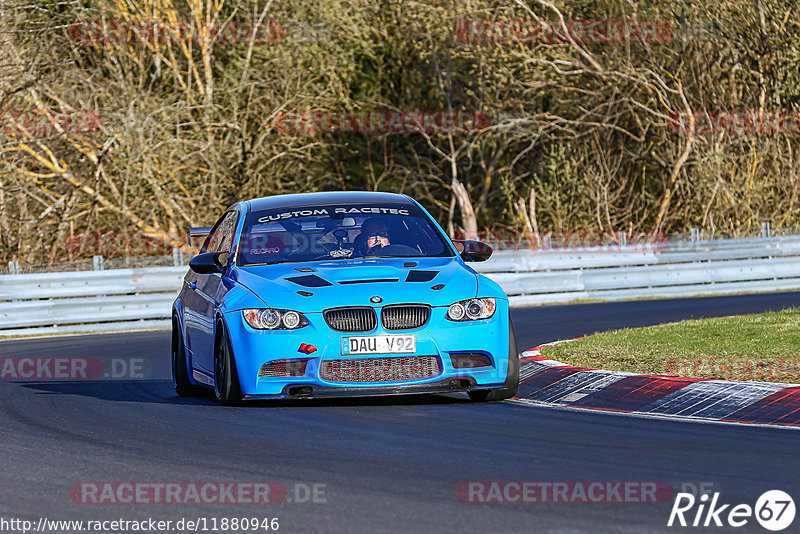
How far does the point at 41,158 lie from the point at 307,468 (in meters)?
23.2

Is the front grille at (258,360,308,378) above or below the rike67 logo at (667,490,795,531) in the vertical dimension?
below

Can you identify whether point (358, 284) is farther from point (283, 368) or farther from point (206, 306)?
point (206, 306)

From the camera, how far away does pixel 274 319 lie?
32.0 ft

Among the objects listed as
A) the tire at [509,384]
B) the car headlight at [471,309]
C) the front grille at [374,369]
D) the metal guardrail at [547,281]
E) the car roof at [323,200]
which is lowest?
the metal guardrail at [547,281]

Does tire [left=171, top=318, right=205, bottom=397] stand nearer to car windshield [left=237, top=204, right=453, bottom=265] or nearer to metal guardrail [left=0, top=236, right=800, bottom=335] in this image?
car windshield [left=237, top=204, right=453, bottom=265]

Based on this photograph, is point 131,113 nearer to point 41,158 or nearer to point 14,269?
point 41,158

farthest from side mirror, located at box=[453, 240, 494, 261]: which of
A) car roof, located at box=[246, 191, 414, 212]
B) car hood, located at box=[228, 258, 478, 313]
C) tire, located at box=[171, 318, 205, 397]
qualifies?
tire, located at box=[171, 318, 205, 397]

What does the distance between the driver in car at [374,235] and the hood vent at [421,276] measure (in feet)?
2.71

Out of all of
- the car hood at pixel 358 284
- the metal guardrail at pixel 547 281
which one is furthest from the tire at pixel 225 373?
the metal guardrail at pixel 547 281

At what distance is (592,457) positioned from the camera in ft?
24.5

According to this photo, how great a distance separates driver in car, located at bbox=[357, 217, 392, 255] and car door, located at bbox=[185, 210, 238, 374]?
44.4 inches

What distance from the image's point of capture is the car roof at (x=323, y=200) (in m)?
11.5

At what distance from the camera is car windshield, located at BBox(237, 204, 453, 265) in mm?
10875

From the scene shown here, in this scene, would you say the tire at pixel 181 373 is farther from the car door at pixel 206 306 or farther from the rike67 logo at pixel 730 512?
the rike67 logo at pixel 730 512
